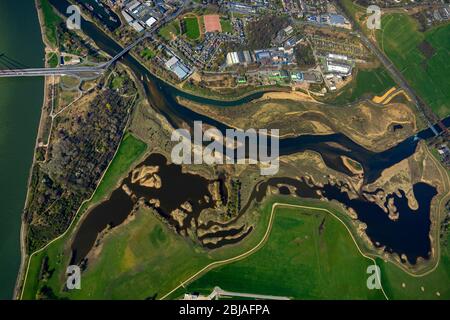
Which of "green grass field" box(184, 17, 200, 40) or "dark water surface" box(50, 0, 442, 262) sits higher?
"green grass field" box(184, 17, 200, 40)

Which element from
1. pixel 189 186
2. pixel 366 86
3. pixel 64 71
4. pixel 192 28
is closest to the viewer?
pixel 189 186

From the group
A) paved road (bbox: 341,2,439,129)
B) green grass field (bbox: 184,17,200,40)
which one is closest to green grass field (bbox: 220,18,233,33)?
green grass field (bbox: 184,17,200,40)

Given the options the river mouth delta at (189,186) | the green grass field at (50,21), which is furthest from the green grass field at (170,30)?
the green grass field at (50,21)

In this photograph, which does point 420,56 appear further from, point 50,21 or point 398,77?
point 50,21

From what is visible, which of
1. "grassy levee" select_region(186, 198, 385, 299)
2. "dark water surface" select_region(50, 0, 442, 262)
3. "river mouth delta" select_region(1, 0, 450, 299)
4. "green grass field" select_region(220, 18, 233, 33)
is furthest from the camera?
"green grass field" select_region(220, 18, 233, 33)

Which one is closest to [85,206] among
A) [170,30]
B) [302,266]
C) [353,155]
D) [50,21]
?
[302,266]

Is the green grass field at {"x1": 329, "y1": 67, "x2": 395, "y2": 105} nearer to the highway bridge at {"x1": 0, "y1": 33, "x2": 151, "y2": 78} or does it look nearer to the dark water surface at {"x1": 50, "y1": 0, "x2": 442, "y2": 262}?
the dark water surface at {"x1": 50, "y1": 0, "x2": 442, "y2": 262}

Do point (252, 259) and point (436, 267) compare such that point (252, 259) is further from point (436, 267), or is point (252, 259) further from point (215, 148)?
point (436, 267)
